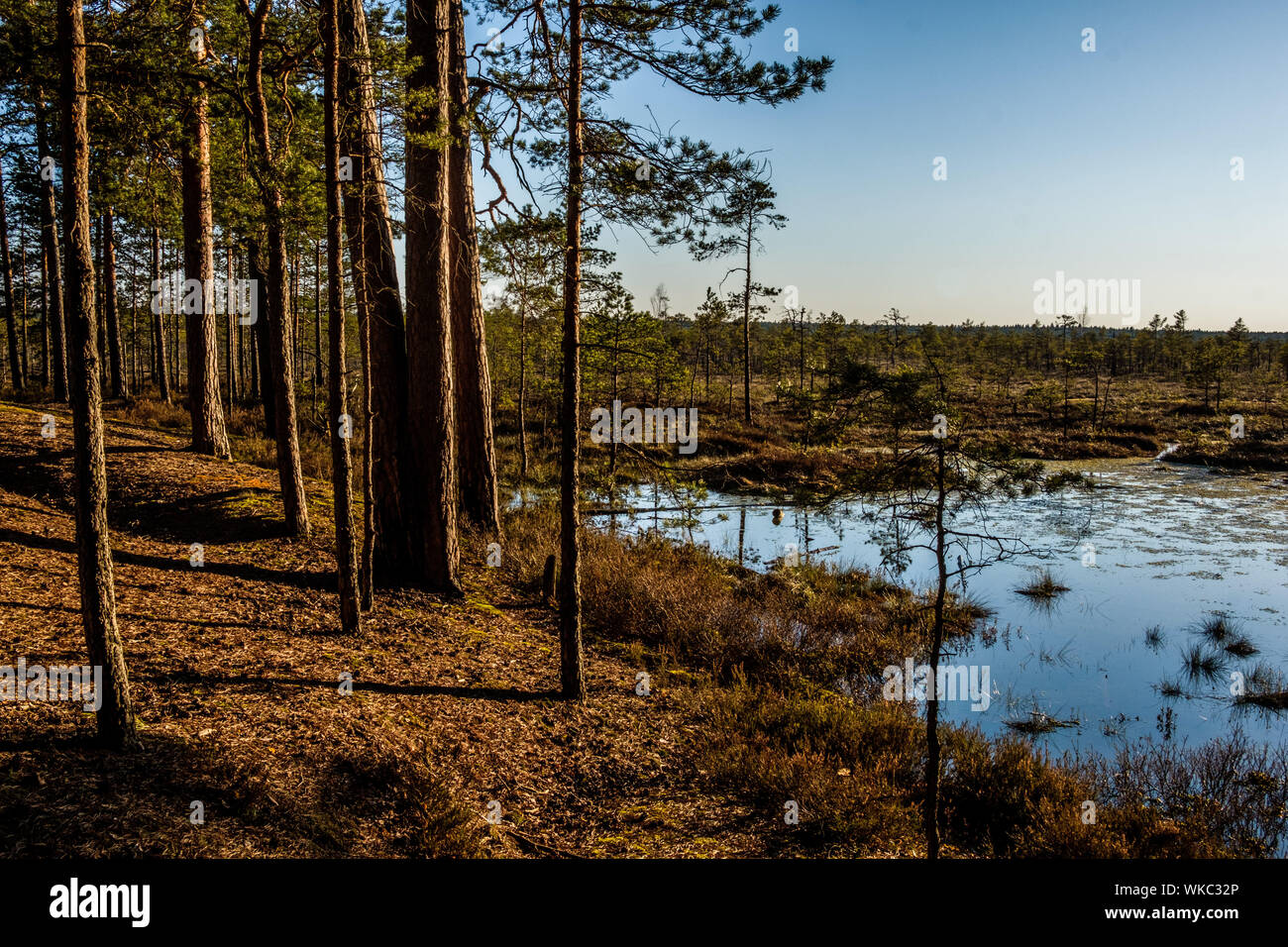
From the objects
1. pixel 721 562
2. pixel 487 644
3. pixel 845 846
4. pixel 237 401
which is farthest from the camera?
pixel 237 401

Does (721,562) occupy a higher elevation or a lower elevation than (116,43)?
lower

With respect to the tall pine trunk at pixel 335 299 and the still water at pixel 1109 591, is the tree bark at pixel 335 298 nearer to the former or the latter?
the tall pine trunk at pixel 335 299

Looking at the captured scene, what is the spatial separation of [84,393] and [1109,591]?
18219 millimetres

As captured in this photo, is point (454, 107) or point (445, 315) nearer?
point (454, 107)

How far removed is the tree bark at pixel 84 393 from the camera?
3877mm

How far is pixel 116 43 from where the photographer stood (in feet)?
15.5

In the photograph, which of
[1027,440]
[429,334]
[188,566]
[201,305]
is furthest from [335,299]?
[1027,440]

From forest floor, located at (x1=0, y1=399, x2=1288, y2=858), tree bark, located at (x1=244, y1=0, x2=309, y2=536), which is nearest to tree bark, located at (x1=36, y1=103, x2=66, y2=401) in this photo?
forest floor, located at (x1=0, y1=399, x2=1288, y2=858)

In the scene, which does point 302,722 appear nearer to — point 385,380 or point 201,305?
point 385,380

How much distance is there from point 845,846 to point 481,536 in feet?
27.3

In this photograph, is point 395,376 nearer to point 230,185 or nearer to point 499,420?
point 230,185

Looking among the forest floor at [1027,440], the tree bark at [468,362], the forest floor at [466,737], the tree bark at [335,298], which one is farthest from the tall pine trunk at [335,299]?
the forest floor at [1027,440]

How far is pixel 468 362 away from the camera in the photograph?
11750 millimetres
